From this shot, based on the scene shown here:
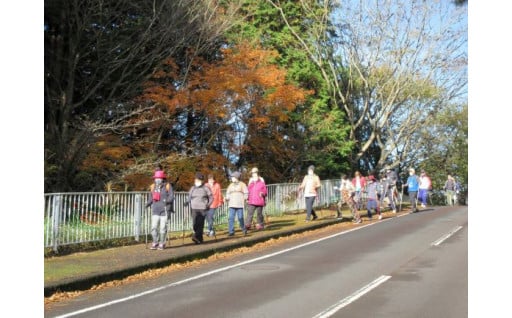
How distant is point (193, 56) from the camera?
79.3 ft

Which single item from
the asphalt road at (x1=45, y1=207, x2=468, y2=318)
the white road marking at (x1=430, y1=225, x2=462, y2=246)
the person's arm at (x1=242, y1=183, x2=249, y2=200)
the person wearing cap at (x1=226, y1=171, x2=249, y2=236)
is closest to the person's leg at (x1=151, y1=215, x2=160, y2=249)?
the asphalt road at (x1=45, y1=207, x2=468, y2=318)

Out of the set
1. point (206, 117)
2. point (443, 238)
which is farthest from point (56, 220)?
point (206, 117)

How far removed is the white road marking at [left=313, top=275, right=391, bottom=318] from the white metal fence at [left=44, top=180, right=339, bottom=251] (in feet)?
23.1

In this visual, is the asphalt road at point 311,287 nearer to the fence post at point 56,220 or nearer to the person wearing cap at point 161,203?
the person wearing cap at point 161,203

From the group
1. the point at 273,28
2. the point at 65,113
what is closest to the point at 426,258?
the point at 65,113

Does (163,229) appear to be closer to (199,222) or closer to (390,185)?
(199,222)

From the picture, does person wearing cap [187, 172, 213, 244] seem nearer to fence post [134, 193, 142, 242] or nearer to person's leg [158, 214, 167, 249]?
person's leg [158, 214, 167, 249]

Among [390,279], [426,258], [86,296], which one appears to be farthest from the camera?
[426,258]

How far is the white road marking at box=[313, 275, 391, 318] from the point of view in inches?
280

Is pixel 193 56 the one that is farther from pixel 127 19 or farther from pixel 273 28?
pixel 273 28

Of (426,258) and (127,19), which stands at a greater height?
(127,19)

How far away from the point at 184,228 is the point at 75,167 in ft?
17.2

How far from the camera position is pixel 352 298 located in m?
7.98

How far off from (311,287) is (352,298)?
1034 mm
